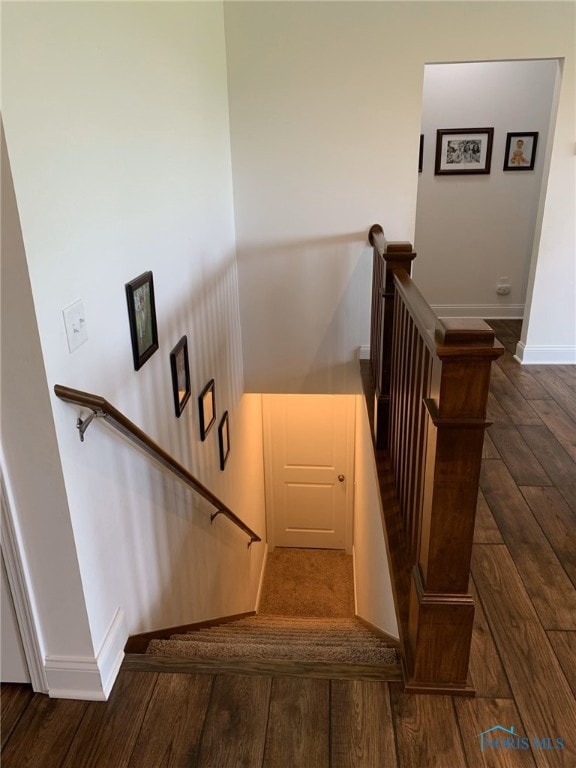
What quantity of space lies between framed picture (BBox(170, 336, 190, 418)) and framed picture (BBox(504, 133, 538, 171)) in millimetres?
3953

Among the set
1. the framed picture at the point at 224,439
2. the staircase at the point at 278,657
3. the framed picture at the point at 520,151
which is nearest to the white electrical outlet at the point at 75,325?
the staircase at the point at 278,657

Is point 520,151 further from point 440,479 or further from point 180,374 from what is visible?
point 440,479

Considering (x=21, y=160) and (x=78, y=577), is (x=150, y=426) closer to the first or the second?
(x=78, y=577)

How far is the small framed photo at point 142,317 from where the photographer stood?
2.06 m

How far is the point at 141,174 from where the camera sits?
216 cm

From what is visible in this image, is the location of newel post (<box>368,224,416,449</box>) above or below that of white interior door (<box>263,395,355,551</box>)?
above

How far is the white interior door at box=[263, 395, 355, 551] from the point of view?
578cm

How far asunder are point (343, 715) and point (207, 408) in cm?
190

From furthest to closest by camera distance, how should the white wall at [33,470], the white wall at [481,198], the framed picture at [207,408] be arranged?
the white wall at [481,198] < the framed picture at [207,408] < the white wall at [33,470]

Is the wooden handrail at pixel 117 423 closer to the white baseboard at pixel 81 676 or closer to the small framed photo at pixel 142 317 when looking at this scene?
the small framed photo at pixel 142 317

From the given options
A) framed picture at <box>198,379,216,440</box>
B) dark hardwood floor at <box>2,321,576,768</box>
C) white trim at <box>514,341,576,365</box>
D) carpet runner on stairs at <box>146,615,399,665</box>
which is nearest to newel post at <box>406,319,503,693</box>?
dark hardwood floor at <box>2,321,576,768</box>

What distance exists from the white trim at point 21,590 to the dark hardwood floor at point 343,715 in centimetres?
10

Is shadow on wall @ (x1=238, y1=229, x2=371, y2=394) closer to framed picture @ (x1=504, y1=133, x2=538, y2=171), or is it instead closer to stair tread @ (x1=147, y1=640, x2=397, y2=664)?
framed picture @ (x1=504, y1=133, x2=538, y2=171)

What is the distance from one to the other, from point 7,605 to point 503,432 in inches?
101
